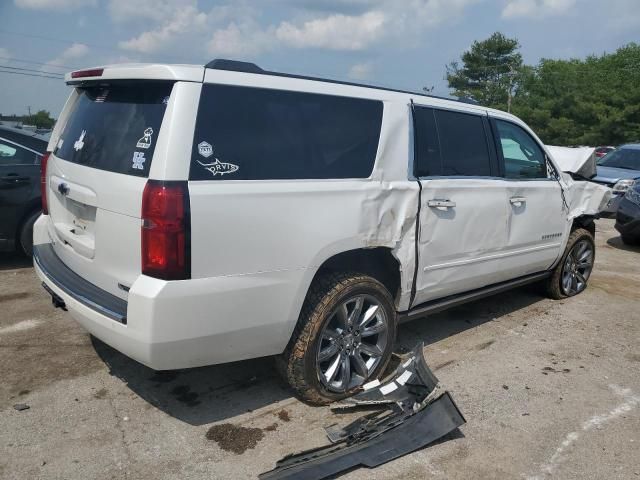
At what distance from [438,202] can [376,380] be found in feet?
4.22

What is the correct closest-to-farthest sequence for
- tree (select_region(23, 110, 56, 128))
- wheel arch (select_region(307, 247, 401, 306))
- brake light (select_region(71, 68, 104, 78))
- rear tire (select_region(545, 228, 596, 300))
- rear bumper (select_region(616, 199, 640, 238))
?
brake light (select_region(71, 68, 104, 78)) < wheel arch (select_region(307, 247, 401, 306)) < rear tire (select_region(545, 228, 596, 300)) < rear bumper (select_region(616, 199, 640, 238)) < tree (select_region(23, 110, 56, 128))

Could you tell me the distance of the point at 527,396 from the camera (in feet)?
12.7

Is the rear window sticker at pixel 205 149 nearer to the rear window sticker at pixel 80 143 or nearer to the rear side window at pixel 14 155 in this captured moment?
the rear window sticker at pixel 80 143

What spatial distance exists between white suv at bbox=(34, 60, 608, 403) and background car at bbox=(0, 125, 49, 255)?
2.28m

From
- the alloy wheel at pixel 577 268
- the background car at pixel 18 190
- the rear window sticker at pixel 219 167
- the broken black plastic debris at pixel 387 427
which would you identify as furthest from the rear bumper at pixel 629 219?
the background car at pixel 18 190

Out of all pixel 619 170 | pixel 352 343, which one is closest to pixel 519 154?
pixel 352 343

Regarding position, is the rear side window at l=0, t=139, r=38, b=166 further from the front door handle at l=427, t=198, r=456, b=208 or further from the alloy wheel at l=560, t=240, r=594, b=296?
the alloy wheel at l=560, t=240, r=594, b=296

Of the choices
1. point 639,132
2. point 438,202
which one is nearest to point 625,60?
point 639,132

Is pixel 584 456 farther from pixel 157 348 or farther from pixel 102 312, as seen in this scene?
pixel 102 312

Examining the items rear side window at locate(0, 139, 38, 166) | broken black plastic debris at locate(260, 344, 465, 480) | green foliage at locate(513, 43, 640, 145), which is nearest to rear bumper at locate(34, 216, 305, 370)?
broken black plastic debris at locate(260, 344, 465, 480)

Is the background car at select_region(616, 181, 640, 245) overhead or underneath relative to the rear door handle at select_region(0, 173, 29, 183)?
underneath

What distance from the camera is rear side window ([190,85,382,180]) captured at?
287 cm

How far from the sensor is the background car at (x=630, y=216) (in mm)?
9000

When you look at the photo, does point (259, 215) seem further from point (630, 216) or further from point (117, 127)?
point (630, 216)
